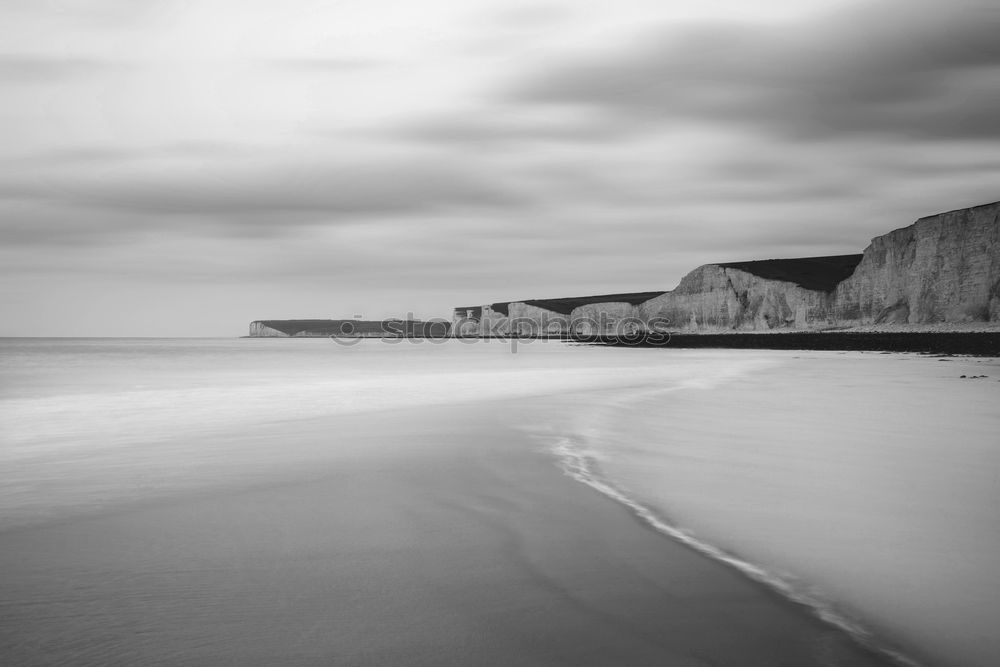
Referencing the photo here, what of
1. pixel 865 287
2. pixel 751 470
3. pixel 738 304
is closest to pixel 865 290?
pixel 865 287

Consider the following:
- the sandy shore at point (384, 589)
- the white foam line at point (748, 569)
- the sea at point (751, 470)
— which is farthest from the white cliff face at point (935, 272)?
the sandy shore at point (384, 589)

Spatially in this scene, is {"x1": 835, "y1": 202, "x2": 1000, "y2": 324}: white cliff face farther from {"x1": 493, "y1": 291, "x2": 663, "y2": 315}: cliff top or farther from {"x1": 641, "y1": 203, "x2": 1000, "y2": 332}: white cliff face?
{"x1": 493, "y1": 291, "x2": 663, "y2": 315}: cliff top

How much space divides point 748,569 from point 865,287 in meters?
73.0

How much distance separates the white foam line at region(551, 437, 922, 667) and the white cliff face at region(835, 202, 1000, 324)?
57.7 m

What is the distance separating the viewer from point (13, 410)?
14078mm

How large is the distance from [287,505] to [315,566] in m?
1.60

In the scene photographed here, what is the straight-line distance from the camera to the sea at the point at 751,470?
3.52 metres

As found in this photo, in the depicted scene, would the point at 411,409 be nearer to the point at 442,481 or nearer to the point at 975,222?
the point at 442,481

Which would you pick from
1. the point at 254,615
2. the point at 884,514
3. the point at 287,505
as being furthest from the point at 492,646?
the point at 884,514

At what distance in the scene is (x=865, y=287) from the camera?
67875 millimetres

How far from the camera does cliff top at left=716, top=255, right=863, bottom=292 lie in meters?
81.9

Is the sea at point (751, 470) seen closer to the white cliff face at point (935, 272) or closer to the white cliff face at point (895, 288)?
the white cliff face at point (935, 272)

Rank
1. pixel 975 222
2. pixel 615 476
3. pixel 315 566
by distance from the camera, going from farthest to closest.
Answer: pixel 975 222 < pixel 615 476 < pixel 315 566

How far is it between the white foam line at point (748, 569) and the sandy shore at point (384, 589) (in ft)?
0.30
